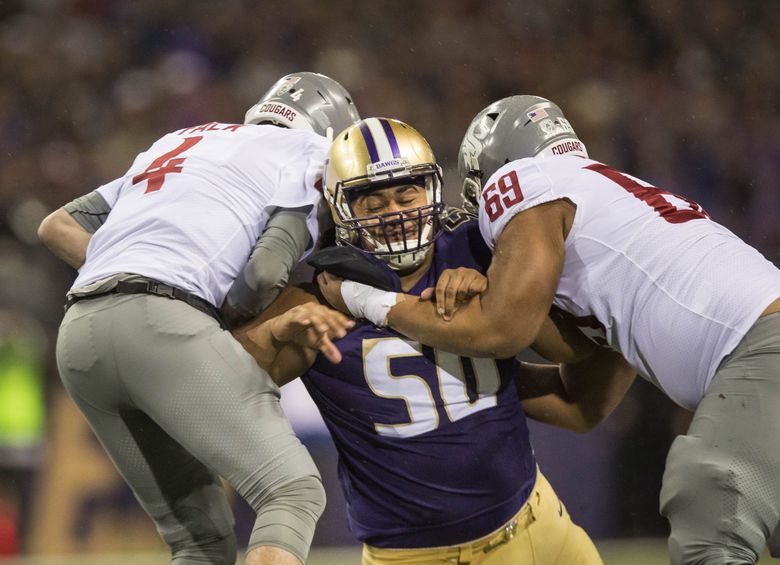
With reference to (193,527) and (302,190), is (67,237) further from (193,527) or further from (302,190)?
(193,527)

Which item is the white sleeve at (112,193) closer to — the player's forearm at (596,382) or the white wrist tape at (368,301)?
the white wrist tape at (368,301)

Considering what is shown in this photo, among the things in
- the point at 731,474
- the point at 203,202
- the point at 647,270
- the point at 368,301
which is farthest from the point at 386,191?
the point at 731,474

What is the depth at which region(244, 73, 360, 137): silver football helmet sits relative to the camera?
3.49m

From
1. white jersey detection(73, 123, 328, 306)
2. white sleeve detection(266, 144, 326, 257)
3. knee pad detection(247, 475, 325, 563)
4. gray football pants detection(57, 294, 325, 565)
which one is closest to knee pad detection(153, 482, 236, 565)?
gray football pants detection(57, 294, 325, 565)

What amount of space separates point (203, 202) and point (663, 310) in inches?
50.8

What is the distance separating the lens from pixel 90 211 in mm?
3221

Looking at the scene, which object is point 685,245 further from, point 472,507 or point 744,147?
point 744,147

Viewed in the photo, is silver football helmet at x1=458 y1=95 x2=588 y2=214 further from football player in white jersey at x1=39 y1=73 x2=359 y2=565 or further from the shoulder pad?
football player in white jersey at x1=39 y1=73 x2=359 y2=565

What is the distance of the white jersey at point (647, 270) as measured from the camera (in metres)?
2.48

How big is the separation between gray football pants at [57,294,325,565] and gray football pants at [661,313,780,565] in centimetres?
91

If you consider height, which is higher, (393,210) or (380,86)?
(393,210)

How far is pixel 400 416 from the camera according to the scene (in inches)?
115

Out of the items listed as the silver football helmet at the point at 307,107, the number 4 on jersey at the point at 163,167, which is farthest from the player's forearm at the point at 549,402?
the number 4 on jersey at the point at 163,167

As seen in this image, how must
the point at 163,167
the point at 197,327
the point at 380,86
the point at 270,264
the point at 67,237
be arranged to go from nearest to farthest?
the point at 197,327
the point at 270,264
the point at 163,167
the point at 67,237
the point at 380,86
